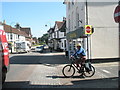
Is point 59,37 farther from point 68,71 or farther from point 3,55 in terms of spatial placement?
point 3,55

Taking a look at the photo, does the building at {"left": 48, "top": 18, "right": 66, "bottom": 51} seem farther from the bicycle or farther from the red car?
the red car

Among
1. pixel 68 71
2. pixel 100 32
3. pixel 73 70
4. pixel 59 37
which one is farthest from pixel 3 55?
pixel 59 37

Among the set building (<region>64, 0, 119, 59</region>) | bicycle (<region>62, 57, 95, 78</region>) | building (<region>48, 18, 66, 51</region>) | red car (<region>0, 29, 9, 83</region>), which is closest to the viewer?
red car (<region>0, 29, 9, 83</region>)

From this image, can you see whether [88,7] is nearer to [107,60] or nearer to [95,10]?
[95,10]

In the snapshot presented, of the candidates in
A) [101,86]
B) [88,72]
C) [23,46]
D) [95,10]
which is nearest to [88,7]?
[95,10]

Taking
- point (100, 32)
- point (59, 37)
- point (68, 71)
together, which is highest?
point (59, 37)

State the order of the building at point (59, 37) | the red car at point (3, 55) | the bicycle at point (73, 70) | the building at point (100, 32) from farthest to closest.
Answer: the building at point (59, 37), the building at point (100, 32), the bicycle at point (73, 70), the red car at point (3, 55)

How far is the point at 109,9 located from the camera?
16.2 meters

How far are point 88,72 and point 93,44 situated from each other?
6.39 m

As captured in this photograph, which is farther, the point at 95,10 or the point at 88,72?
the point at 95,10

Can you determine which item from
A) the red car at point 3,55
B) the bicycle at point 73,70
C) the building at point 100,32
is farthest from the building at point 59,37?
the red car at point 3,55

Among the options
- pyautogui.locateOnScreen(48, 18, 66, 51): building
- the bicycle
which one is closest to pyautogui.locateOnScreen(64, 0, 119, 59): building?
the bicycle

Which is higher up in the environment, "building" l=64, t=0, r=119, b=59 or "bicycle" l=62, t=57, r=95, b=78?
"building" l=64, t=0, r=119, b=59

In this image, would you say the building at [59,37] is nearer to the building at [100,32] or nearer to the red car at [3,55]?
the building at [100,32]
